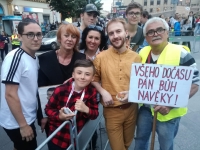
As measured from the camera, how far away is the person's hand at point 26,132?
1696mm

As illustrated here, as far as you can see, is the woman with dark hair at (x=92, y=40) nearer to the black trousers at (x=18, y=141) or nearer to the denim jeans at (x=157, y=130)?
the denim jeans at (x=157, y=130)

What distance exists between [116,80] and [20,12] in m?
28.4

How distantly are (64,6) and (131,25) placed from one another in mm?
17574

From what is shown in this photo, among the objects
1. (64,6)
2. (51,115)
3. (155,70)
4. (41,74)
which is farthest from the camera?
(64,6)

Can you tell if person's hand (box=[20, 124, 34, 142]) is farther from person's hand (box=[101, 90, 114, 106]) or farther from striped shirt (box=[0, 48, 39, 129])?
person's hand (box=[101, 90, 114, 106])

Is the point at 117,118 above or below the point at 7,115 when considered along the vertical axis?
below

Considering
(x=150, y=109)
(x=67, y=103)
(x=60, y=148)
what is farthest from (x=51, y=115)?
(x=150, y=109)

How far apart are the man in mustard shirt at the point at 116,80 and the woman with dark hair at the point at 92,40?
40cm

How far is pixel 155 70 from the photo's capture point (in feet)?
4.94

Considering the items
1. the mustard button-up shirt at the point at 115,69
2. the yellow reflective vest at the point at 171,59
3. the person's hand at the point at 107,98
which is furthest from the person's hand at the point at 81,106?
the yellow reflective vest at the point at 171,59

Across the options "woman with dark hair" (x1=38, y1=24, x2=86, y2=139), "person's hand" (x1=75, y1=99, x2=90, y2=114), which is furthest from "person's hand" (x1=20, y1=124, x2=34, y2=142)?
"person's hand" (x1=75, y1=99, x2=90, y2=114)

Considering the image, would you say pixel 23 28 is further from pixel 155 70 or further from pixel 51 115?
pixel 155 70

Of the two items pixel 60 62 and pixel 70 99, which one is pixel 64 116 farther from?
pixel 60 62

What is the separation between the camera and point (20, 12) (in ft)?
84.3
